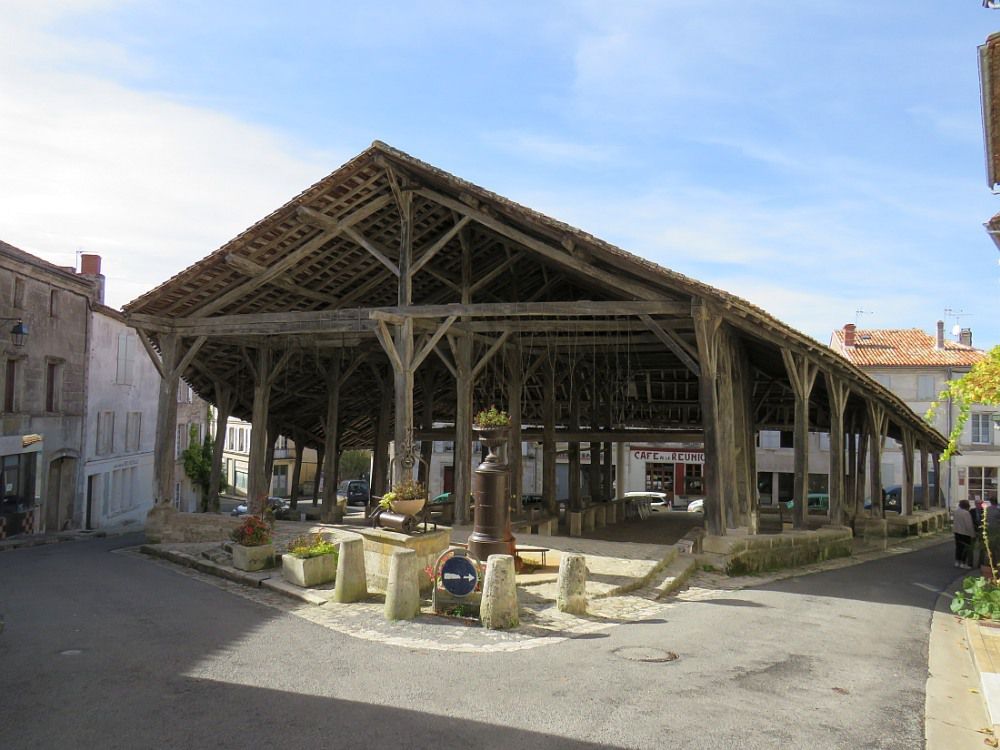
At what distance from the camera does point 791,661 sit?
670 cm

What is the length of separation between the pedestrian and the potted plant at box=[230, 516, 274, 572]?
1114cm

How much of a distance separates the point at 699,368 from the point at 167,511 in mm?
10011

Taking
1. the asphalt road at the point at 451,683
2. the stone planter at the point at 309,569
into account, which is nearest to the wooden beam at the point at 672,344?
the asphalt road at the point at 451,683

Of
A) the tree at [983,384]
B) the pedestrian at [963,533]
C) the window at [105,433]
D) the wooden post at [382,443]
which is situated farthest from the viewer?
the window at [105,433]

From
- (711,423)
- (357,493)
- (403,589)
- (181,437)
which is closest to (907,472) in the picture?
(711,423)

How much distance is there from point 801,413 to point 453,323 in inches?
255

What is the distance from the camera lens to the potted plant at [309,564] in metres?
9.92

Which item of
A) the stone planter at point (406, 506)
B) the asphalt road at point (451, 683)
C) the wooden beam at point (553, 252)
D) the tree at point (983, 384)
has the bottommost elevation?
the asphalt road at point (451, 683)

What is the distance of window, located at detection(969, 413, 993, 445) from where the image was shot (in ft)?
105

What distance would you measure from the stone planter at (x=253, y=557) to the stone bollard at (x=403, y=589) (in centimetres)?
374

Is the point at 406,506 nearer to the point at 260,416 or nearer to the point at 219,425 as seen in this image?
the point at 260,416

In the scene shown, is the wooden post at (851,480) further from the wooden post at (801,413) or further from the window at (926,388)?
the window at (926,388)

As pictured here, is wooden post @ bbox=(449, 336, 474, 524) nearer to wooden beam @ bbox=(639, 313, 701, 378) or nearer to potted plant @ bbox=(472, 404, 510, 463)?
A: potted plant @ bbox=(472, 404, 510, 463)

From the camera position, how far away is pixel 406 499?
34.7 feet
